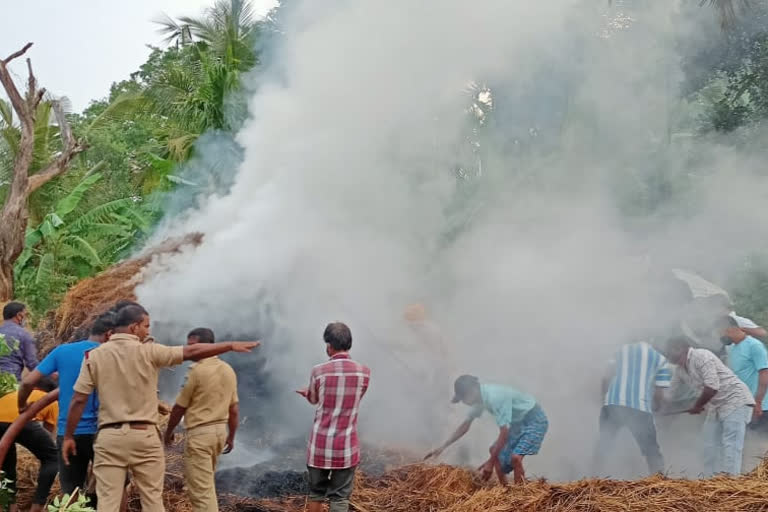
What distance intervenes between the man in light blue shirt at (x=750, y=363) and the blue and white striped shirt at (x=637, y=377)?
0.61 metres

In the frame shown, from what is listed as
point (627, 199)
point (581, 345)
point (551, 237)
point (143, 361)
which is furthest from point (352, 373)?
point (627, 199)

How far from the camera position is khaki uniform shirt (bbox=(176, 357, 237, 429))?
4.71m

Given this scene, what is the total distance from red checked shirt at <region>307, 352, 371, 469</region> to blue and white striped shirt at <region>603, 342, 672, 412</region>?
252 centimetres

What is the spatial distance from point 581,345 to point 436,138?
3755 millimetres

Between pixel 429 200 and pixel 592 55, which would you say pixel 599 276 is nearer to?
pixel 429 200

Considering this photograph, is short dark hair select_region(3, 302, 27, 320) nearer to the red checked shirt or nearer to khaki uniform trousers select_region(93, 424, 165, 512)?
khaki uniform trousers select_region(93, 424, 165, 512)

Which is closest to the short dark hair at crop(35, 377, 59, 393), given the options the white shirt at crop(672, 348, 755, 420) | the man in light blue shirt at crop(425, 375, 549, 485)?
the man in light blue shirt at crop(425, 375, 549, 485)

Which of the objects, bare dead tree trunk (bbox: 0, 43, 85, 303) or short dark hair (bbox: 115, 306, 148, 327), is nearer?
short dark hair (bbox: 115, 306, 148, 327)

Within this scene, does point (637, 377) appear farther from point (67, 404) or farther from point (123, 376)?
point (67, 404)

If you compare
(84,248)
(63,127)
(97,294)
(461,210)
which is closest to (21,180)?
(63,127)

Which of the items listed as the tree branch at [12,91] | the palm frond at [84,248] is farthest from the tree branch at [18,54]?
the palm frond at [84,248]

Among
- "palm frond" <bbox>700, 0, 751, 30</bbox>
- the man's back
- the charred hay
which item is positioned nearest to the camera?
the charred hay

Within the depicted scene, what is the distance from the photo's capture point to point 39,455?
527 centimetres

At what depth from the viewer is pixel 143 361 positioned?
4289 mm
